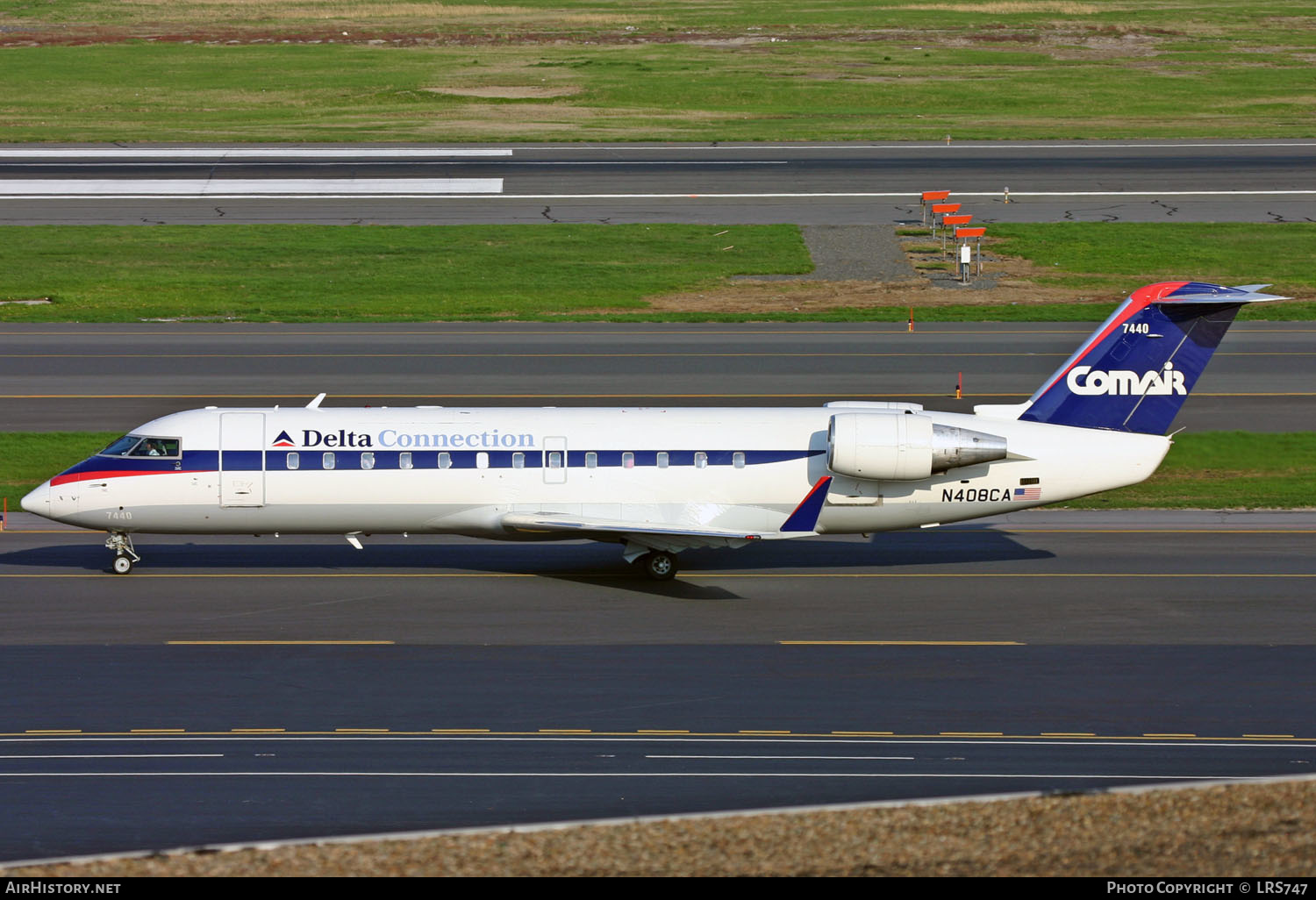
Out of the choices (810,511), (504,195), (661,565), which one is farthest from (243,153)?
(810,511)

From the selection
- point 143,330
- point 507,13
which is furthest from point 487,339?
point 507,13

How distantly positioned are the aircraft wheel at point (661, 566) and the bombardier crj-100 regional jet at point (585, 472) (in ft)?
0.12

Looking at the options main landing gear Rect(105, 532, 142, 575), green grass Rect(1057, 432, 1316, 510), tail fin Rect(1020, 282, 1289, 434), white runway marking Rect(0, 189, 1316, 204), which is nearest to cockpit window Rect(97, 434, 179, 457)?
main landing gear Rect(105, 532, 142, 575)

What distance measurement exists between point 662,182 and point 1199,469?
38.8 m

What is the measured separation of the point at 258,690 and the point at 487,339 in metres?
28.1

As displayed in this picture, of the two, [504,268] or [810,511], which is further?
[504,268]

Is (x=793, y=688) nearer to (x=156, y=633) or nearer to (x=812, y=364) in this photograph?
(x=156, y=633)

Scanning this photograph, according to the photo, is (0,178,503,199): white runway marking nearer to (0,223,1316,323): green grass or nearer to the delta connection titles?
(0,223,1316,323): green grass

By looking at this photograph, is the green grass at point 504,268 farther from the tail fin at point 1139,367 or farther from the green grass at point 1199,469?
the tail fin at point 1139,367

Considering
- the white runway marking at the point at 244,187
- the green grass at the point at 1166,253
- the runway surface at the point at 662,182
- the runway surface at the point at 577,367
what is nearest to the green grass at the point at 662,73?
the runway surface at the point at 662,182

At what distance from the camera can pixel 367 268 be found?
6053 cm

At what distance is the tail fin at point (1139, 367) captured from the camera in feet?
103

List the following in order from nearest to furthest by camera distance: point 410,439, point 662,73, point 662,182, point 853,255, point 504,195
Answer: point 410,439
point 853,255
point 504,195
point 662,182
point 662,73

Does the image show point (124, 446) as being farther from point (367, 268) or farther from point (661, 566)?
point (367, 268)
